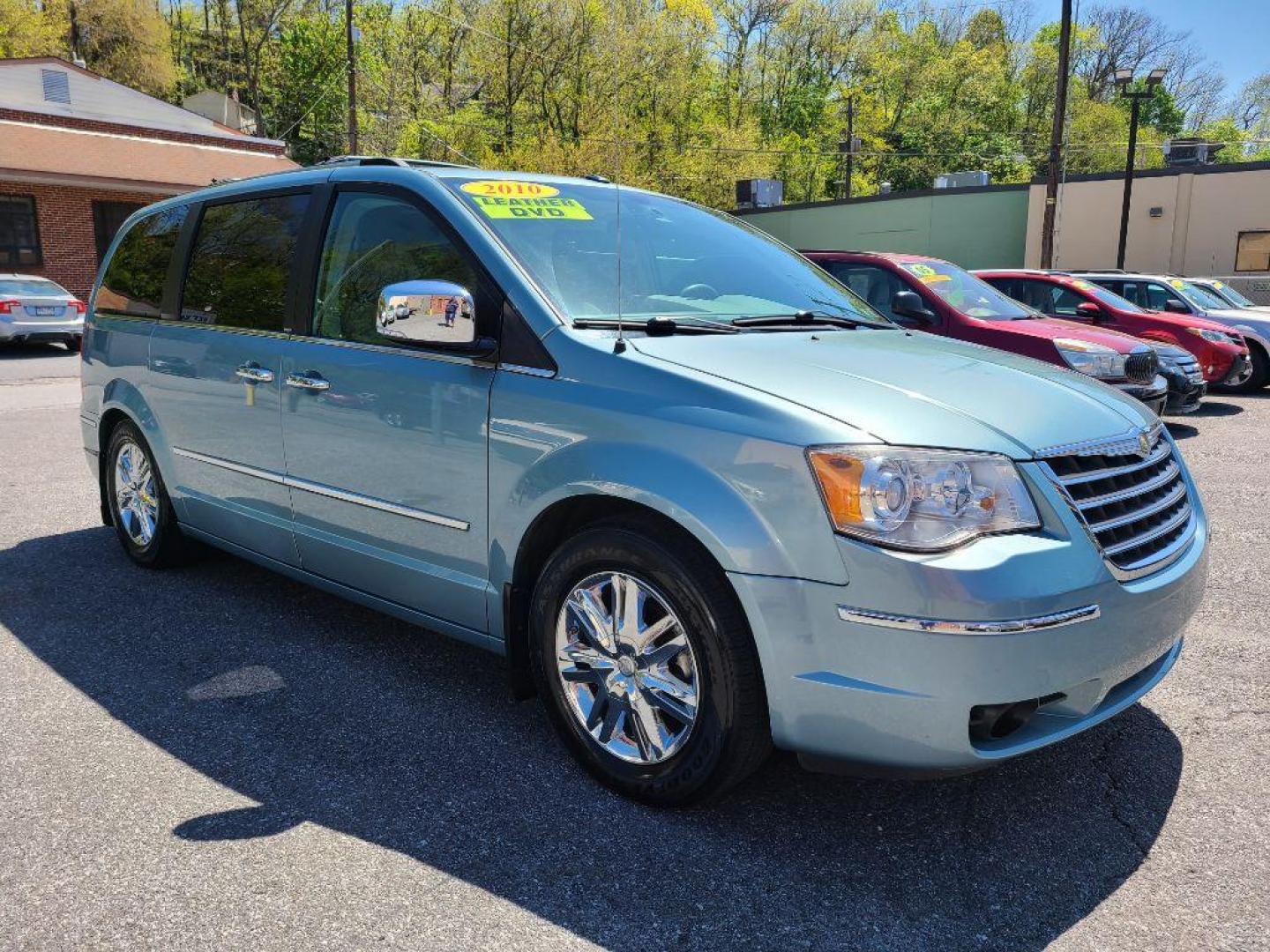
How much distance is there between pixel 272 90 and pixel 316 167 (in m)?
61.2

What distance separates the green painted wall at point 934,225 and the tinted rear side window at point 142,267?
86.7 ft

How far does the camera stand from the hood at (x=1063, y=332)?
29.3ft

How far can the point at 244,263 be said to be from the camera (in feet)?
14.3

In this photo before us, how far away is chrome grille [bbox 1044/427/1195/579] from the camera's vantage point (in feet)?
8.45

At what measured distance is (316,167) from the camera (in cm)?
418

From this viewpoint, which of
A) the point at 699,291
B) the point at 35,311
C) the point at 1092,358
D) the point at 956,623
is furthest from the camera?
the point at 35,311

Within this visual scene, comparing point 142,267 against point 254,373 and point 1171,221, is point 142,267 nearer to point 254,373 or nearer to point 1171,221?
point 254,373

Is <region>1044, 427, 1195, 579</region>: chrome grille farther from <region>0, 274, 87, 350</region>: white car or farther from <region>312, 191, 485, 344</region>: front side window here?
<region>0, 274, 87, 350</region>: white car

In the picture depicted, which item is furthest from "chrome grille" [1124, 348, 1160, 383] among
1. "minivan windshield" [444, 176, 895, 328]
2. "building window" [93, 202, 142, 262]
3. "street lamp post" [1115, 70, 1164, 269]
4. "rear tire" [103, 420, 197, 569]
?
"building window" [93, 202, 142, 262]

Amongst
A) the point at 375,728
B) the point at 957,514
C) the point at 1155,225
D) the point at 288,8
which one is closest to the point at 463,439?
the point at 375,728

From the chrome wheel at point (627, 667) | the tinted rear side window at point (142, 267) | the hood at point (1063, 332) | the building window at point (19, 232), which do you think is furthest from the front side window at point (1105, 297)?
the building window at point (19, 232)

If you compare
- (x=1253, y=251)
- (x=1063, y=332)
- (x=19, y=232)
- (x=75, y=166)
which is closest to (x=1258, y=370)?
(x=1063, y=332)

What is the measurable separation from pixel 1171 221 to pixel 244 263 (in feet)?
97.8

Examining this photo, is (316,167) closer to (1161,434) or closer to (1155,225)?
(1161,434)
